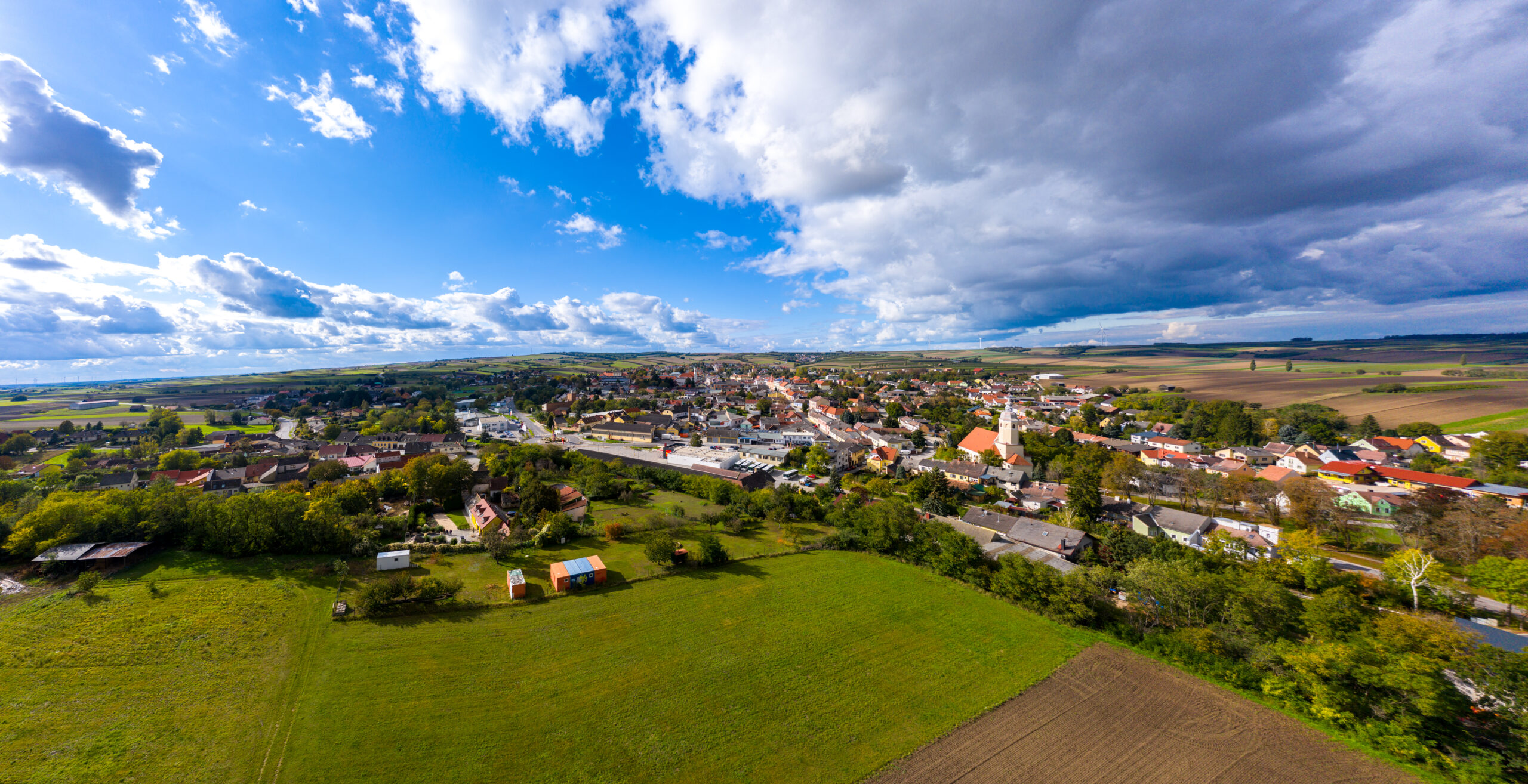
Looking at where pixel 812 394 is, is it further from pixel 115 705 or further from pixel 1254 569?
pixel 115 705

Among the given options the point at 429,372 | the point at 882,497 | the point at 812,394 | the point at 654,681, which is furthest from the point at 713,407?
the point at 429,372

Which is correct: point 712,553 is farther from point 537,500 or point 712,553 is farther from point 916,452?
point 916,452

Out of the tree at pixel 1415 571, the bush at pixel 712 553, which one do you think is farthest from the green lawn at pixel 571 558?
the tree at pixel 1415 571

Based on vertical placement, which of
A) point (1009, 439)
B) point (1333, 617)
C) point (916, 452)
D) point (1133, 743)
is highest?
point (1009, 439)

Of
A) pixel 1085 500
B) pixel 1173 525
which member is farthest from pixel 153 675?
pixel 1173 525

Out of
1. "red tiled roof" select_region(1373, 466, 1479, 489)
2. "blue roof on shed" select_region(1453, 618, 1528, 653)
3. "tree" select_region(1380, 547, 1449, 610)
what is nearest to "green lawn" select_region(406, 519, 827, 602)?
"tree" select_region(1380, 547, 1449, 610)

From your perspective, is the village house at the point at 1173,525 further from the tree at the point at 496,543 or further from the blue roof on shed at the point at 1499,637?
the tree at the point at 496,543
